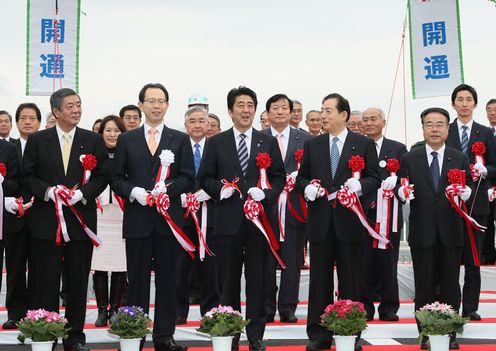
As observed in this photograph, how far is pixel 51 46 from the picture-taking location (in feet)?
38.2

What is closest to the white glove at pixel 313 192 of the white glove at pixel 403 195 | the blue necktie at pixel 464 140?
the white glove at pixel 403 195

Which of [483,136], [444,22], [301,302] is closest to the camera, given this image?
[483,136]

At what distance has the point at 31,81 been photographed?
11461mm

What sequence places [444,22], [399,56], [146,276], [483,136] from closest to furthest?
[146,276], [483,136], [444,22], [399,56]

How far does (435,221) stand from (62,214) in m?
2.61

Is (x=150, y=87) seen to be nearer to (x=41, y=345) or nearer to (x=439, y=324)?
(x=41, y=345)

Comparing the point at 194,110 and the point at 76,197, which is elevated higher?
the point at 194,110

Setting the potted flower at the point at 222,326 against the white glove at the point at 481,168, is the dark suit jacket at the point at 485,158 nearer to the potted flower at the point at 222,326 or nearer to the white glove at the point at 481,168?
the white glove at the point at 481,168

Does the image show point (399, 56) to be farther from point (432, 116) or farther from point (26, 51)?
point (432, 116)

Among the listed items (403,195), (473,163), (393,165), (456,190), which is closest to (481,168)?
(473,163)

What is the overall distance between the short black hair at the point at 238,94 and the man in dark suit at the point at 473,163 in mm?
2145

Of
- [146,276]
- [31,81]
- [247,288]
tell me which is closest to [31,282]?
[146,276]

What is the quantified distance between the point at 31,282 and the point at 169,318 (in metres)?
1.03

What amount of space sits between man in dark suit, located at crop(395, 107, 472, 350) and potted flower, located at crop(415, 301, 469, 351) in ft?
1.68
